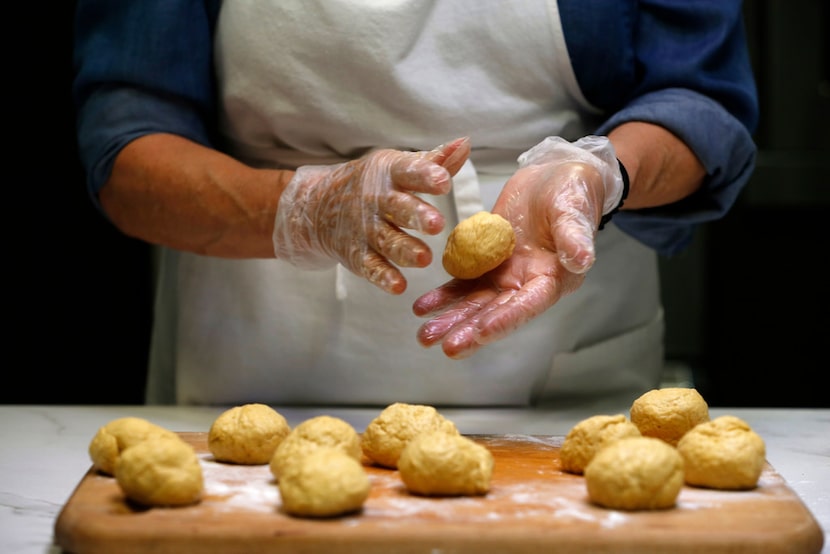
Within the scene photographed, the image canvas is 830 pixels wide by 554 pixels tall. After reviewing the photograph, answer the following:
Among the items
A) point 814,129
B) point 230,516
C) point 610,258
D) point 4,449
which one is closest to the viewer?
point 230,516

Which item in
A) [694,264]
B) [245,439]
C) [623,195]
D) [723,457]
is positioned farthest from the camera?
[694,264]

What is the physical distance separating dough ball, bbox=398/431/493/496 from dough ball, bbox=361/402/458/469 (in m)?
0.12

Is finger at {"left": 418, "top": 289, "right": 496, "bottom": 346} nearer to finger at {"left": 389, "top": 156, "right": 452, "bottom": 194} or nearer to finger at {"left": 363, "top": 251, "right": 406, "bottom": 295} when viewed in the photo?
finger at {"left": 363, "top": 251, "right": 406, "bottom": 295}

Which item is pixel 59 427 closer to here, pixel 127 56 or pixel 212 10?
pixel 127 56

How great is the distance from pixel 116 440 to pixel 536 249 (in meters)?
0.67

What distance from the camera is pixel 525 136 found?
193 centimetres

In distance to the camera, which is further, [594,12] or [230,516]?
[594,12]

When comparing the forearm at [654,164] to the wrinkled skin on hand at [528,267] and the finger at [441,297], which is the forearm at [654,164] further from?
the finger at [441,297]

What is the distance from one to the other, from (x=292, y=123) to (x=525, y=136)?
1.41 feet

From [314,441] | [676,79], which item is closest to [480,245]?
[314,441]

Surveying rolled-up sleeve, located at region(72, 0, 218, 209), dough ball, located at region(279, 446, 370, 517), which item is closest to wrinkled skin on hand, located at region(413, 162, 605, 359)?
dough ball, located at region(279, 446, 370, 517)

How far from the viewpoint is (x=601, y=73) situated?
1.90 meters

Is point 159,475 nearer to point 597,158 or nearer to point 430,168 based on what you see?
point 430,168

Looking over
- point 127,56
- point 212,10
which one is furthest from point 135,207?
point 212,10
